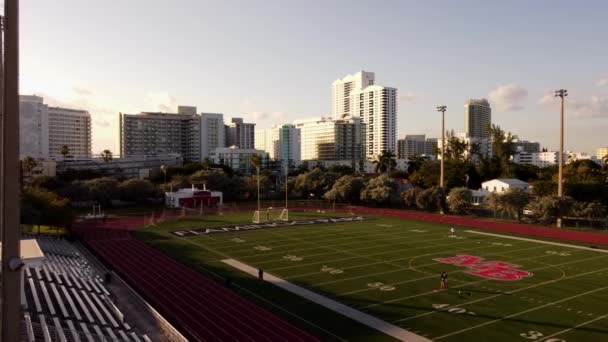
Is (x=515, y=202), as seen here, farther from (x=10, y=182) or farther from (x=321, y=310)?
(x=10, y=182)

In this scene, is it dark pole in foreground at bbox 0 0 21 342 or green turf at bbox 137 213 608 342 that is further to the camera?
green turf at bbox 137 213 608 342

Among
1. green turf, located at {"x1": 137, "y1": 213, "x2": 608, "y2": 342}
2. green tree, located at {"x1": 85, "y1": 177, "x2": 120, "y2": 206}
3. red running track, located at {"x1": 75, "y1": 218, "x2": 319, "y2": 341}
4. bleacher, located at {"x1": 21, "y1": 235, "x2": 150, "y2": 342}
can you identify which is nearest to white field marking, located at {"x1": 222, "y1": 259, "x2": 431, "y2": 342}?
green turf, located at {"x1": 137, "y1": 213, "x2": 608, "y2": 342}

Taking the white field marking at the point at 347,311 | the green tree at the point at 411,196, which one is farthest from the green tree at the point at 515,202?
the white field marking at the point at 347,311

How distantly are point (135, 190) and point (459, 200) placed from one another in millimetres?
59568

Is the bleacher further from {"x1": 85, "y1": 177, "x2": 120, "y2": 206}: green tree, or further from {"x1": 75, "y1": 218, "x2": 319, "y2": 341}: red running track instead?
{"x1": 85, "y1": 177, "x2": 120, "y2": 206}: green tree

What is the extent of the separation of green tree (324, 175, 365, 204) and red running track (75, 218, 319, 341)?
157 ft

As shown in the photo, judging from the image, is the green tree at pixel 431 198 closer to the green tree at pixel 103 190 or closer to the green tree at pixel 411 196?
the green tree at pixel 411 196

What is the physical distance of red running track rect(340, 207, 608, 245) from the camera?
51.5m

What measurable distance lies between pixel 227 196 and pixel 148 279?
66.4m

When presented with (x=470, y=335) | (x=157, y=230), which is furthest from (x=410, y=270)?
(x=157, y=230)

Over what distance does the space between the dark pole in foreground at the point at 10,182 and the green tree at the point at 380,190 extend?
74.5m

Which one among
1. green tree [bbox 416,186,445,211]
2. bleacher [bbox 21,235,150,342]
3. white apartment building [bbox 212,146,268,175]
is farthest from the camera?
white apartment building [bbox 212,146,268,175]

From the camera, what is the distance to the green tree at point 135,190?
8925cm

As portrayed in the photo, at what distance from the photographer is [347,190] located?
87.8 meters
